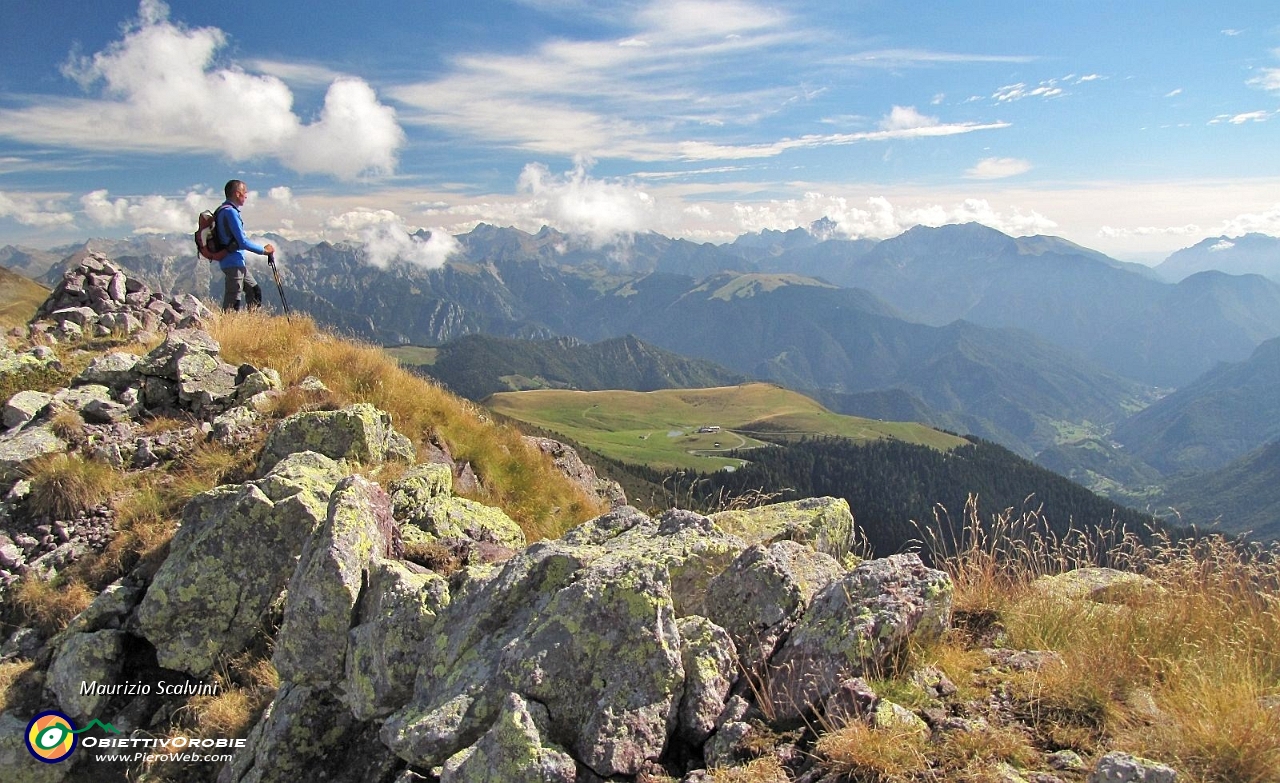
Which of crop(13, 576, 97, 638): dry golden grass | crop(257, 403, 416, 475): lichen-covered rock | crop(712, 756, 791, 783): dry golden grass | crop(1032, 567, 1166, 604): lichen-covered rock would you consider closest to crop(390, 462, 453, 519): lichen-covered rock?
crop(257, 403, 416, 475): lichen-covered rock

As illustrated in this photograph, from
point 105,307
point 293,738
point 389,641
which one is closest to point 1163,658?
point 389,641

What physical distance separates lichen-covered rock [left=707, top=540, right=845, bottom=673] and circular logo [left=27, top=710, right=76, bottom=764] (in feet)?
27.9

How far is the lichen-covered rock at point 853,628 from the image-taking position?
561cm

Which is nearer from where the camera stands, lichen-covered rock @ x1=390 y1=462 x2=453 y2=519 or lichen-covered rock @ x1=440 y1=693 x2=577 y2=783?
lichen-covered rock @ x1=440 y1=693 x2=577 y2=783

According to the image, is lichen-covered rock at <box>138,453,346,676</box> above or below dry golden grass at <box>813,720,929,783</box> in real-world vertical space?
below

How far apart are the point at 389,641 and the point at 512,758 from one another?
2394mm

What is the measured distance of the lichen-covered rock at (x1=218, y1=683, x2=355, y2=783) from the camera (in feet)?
21.7

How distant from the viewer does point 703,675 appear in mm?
5750

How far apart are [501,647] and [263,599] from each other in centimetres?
454

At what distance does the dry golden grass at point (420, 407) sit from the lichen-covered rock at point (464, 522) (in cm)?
150

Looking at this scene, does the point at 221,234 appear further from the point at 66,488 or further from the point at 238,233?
the point at 66,488

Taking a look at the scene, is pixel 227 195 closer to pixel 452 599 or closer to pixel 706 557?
pixel 452 599

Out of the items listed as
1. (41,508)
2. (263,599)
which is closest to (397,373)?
(41,508)

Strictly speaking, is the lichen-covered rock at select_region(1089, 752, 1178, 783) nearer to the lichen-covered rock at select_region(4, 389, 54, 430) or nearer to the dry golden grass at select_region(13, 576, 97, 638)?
the dry golden grass at select_region(13, 576, 97, 638)
